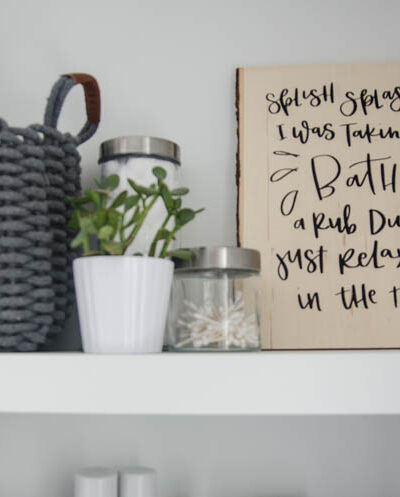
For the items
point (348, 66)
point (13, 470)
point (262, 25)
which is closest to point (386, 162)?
point (348, 66)

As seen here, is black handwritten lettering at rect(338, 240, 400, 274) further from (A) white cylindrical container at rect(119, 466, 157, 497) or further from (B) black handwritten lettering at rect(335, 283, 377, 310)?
(A) white cylindrical container at rect(119, 466, 157, 497)

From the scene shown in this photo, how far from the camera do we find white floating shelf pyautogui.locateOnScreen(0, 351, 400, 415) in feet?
1.76

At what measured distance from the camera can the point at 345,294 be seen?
0.74 m

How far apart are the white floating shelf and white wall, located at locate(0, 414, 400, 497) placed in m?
0.25

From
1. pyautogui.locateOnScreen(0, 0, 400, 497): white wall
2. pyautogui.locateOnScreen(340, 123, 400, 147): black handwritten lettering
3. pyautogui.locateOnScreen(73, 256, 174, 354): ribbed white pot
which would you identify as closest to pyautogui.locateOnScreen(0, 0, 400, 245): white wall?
pyautogui.locateOnScreen(0, 0, 400, 497): white wall

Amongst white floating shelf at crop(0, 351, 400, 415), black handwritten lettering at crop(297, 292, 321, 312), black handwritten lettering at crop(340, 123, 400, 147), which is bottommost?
white floating shelf at crop(0, 351, 400, 415)

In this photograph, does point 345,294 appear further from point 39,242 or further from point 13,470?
point 13,470

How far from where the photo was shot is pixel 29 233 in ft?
1.98

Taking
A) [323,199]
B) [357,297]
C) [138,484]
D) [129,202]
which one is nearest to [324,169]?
[323,199]

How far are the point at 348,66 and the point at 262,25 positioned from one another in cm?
13

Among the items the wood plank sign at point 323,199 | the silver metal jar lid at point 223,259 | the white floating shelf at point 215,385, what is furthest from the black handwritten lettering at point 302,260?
the white floating shelf at point 215,385

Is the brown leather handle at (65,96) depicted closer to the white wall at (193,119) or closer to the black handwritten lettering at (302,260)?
the white wall at (193,119)

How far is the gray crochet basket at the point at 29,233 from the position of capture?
Result: 1.93 ft

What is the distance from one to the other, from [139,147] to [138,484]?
39 cm
